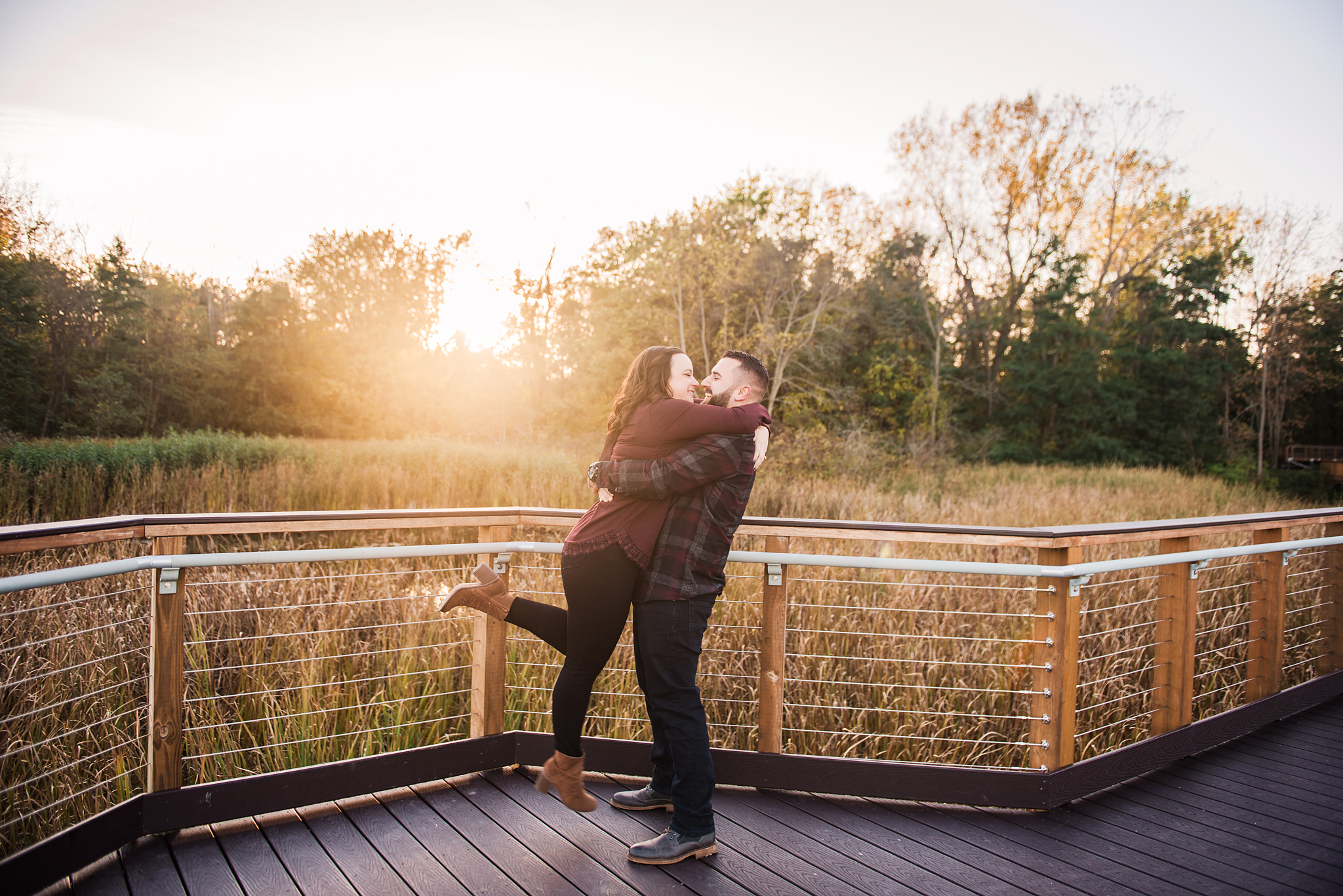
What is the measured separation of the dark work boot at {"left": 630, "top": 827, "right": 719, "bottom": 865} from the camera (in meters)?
1.87

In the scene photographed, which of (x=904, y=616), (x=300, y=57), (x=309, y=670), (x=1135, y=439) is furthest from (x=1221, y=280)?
(x=309, y=670)

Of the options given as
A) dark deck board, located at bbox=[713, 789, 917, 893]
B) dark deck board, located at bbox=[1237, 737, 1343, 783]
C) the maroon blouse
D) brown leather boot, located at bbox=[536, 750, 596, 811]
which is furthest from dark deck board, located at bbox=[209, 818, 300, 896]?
dark deck board, located at bbox=[1237, 737, 1343, 783]

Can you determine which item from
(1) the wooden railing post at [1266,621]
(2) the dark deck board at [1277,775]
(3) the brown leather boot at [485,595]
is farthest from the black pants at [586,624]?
(1) the wooden railing post at [1266,621]

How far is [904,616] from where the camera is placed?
14.2ft

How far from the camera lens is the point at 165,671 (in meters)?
1.88

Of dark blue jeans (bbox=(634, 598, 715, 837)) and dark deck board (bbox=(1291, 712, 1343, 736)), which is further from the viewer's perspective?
dark deck board (bbox=(1291, 712, 1343, 736))

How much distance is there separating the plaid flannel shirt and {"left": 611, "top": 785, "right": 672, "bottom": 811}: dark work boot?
0.75 meters

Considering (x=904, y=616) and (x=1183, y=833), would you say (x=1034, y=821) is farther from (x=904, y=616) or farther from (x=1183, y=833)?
(x=904, y=616)

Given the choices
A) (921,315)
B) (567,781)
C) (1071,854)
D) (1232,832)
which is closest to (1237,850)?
(1232,832)

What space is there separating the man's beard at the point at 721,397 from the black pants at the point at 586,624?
1.64ft

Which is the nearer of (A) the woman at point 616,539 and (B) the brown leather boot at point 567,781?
(A) the woman at point 616,539

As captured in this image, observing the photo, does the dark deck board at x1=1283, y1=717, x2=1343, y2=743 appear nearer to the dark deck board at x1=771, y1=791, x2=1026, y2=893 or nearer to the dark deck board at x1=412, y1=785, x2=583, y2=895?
the dark deck board at x1=771, y1=791, x2=1026, y2=893

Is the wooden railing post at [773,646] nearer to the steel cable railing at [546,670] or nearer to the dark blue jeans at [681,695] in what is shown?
the steel cable railing at [546,670]

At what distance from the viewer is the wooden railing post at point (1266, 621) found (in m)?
3.04
